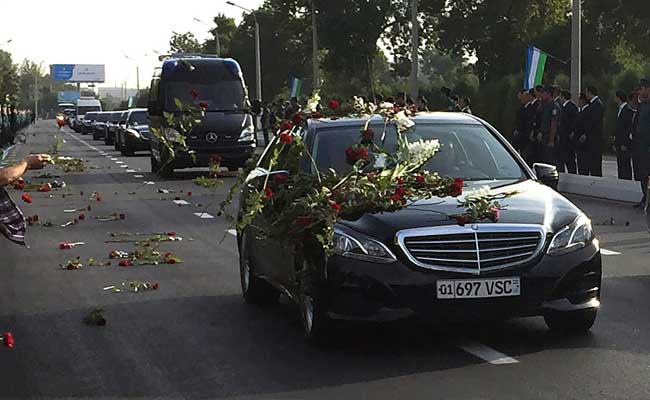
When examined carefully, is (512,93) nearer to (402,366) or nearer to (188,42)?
(402,366)

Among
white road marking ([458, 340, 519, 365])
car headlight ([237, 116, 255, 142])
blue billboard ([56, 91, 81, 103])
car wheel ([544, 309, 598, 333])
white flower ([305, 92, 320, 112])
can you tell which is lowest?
blue billboard ([56, 91, 81, 103])

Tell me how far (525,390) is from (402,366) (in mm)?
973

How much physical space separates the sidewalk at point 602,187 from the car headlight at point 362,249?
42.5ft

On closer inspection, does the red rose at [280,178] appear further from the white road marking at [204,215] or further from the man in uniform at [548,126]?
the man in uniform at [548,126]

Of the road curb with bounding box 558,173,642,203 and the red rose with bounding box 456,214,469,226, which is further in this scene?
the road curb with bounding box 558,173,642,203

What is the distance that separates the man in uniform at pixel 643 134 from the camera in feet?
63.6

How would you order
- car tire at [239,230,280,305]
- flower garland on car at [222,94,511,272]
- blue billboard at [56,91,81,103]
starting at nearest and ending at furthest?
flower garland on car at [222,94,511,272] < car tire at [239,230,280,305] < blue billboard at [56,91,81,103]

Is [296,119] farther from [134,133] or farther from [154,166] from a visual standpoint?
[134,133]

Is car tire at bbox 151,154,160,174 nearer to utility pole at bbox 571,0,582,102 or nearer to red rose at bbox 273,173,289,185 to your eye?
utility pole at bbox 571,0,582,102

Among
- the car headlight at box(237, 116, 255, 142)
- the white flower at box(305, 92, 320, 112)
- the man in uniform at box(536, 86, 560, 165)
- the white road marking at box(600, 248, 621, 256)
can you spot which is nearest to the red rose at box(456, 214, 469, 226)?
the white flower at box(305, 92, 320, 112)

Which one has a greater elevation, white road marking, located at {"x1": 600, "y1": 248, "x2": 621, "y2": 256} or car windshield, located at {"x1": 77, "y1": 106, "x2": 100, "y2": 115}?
white road marking, located at {"x1": 600, "y1": 248, "x2": 621, "y2": 256}

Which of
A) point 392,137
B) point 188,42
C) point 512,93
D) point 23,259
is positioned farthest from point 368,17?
point 188,42

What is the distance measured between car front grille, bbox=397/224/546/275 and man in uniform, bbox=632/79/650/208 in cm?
1186

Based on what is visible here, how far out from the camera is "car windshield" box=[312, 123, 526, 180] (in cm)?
909
